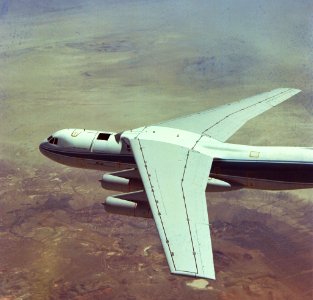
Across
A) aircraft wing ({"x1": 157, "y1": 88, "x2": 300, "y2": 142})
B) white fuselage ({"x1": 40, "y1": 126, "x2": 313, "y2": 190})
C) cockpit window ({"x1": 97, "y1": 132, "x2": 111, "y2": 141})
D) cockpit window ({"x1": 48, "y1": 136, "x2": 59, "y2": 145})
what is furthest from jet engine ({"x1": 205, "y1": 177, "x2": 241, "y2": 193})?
cockpit window ({"x1": 48, "y1": 136, "x2": 59, "y2": 145})

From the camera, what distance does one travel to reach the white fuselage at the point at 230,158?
3111cm

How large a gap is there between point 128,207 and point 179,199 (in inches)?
182

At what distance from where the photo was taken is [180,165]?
1184 inches

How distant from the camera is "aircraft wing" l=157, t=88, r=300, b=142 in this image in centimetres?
3653

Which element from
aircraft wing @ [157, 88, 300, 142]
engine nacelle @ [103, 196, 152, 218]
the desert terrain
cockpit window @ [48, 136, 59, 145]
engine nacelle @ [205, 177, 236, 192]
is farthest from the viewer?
the desert terrain

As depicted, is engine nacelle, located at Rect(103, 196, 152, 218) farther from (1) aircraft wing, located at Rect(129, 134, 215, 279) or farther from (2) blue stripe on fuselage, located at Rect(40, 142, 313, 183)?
(2) blue stripe on fuselage, located at Rect(40, 142, 313, 183)

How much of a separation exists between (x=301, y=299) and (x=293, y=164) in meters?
32.6

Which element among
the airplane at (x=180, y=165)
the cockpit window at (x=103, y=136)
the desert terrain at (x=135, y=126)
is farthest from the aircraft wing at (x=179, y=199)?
the desert terrain at (x=135, y=126)

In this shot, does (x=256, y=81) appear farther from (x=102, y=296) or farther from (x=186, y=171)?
(x=186, y=171)

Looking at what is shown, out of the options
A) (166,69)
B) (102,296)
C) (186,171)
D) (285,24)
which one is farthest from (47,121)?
(285,24)

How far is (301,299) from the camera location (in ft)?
188

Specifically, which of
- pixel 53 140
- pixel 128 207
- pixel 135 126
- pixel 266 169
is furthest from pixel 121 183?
pixel 135 126

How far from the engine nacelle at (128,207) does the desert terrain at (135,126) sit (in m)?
32.1

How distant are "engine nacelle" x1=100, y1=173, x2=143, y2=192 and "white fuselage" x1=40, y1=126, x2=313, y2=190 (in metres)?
1.77
